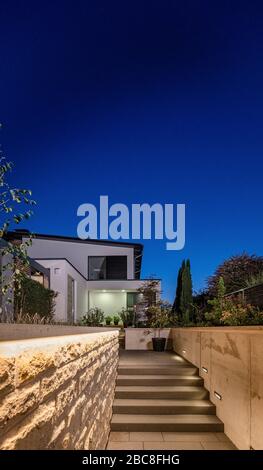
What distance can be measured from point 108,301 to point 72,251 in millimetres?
3602

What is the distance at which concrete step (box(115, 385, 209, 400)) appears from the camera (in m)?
6.98

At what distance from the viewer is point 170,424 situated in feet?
19.4

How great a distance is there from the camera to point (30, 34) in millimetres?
12992

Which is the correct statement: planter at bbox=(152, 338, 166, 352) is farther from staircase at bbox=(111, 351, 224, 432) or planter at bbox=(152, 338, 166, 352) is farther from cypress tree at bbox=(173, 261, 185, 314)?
staircase at bbox=(111, 351, 224, 432)

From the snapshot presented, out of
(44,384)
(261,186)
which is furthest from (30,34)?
(261,186)

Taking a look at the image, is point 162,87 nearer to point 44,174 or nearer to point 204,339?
point 44,174

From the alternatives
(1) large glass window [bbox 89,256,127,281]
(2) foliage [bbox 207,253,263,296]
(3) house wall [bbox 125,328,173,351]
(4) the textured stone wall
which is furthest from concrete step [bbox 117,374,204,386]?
(1) large glass window [bbox 89,256,127,281]

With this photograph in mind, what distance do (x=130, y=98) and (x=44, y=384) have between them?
17.1 meters

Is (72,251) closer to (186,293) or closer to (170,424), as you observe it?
(186,293)

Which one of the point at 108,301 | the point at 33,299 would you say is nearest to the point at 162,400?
the point at 33,299

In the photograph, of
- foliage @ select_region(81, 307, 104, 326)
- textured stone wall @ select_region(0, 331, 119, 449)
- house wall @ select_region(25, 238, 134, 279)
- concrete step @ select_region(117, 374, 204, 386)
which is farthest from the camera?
house wall @ select_region(25, 238, 134, 279)

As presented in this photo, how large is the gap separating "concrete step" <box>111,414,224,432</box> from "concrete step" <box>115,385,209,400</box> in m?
0.75

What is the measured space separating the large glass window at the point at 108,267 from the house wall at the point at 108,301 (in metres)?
1.05

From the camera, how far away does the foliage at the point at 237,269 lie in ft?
39.5
